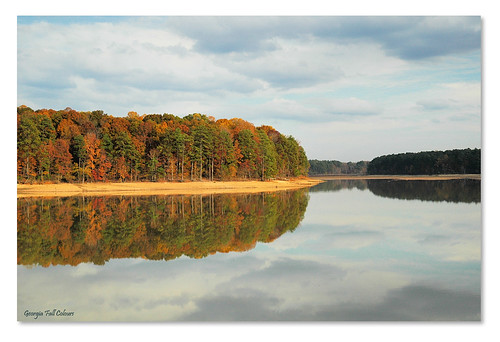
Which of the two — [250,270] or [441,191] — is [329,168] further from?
[250,270]

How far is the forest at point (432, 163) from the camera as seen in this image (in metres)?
12.2

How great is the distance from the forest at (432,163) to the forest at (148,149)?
21169mm

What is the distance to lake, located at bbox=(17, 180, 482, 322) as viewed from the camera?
7.89m

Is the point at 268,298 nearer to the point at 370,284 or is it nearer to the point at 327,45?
the point at 370,284

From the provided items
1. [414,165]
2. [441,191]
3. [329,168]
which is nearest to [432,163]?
[441,191]

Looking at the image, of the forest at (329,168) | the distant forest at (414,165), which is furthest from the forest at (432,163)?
the forest at (329,168)

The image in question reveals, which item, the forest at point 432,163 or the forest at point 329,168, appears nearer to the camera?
the forest at point 432,163

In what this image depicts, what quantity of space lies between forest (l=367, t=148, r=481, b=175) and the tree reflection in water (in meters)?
6.76

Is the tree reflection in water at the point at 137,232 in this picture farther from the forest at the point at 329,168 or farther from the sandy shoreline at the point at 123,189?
the forest at the point at 329,168

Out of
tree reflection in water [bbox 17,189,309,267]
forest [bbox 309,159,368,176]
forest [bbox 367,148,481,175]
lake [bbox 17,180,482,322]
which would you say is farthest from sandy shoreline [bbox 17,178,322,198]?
forest [bbox 309,159,368,176]

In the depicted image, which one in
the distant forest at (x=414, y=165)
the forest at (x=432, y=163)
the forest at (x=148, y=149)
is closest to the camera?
the forest at (x=432, y=163)

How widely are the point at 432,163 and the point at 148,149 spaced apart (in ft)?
132

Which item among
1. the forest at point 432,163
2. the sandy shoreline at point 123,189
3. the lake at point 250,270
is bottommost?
the lake at point 250,270

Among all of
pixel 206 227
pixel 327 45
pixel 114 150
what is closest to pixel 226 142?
pixel 114 150
